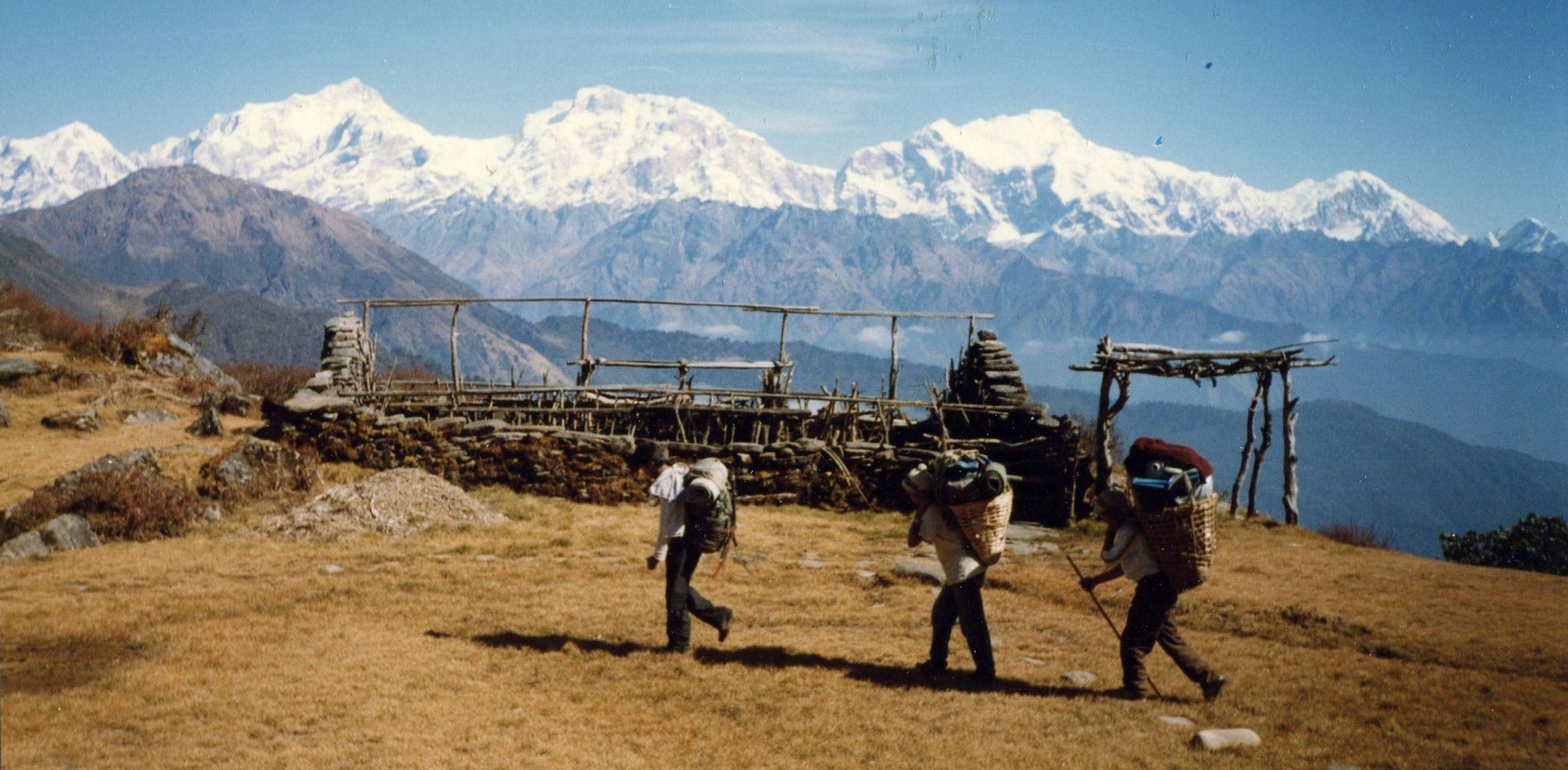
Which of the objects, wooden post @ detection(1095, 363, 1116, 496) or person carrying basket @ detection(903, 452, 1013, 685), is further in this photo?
wooden post @ detection(1095, 363, 1116, 496)

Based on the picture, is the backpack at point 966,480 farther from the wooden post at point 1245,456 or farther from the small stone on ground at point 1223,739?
the wooden post at point 1245,456

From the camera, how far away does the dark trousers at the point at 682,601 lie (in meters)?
8.57

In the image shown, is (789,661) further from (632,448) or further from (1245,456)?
(1245,456)

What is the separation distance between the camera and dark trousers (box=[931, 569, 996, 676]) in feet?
26.0

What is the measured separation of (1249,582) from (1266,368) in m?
7.18

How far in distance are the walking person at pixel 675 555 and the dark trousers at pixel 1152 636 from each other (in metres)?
3.28

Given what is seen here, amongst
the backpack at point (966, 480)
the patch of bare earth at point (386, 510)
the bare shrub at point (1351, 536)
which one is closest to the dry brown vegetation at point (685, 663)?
the patch of bare earth at point (386, 510)

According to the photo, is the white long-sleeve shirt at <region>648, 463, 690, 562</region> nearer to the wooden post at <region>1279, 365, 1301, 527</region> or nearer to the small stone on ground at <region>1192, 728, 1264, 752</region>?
the small stone on ground at <region>1192, 728, 1264, 752</region>

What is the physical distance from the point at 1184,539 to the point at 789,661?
3.40 metres

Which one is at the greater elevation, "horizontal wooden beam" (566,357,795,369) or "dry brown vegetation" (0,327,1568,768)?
"horizontal wooden beam" (566,357,795,369)

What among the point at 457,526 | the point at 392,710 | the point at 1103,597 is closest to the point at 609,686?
the point at 392,710

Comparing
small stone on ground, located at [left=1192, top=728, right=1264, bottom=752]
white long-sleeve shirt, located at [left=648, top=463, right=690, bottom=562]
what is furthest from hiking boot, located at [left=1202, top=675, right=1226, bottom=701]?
white long-sleeve shirt, located at [left=648, top=463, right=690, bottom=562]

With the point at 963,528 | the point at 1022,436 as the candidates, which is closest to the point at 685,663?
the point at 963,528

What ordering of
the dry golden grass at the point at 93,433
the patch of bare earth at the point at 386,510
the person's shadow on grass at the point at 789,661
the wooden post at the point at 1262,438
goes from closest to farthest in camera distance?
the person's shadow on grass at the point at 789,661 < the patch of bare earth at the point at 386,510 < the dry golden grass at the point at 93,433 < the wooden post at the point at 1262,438
